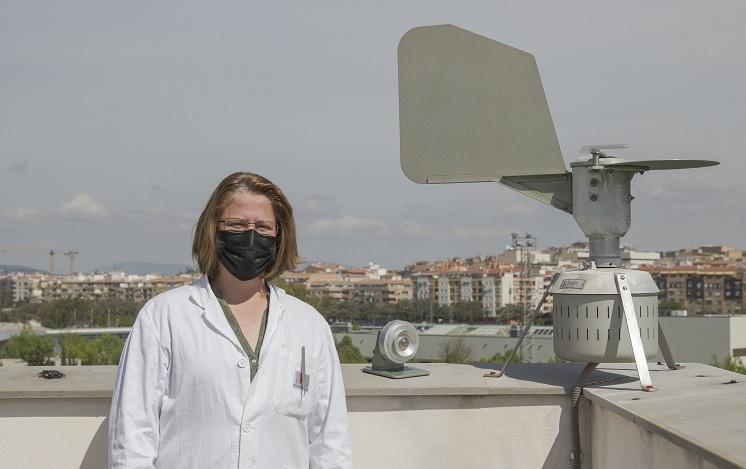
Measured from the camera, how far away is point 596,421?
320 cm

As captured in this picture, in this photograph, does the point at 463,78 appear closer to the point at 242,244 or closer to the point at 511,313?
the point at 242,244

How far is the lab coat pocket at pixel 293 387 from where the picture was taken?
6.71 ft

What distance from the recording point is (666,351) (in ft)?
11.3

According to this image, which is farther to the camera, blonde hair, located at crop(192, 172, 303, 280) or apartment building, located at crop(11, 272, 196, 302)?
apartment building, located at crop(11, 272, 196, 302)

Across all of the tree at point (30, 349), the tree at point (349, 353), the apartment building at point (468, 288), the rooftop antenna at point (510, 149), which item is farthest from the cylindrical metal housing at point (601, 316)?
the apartment building at point (468, 288)

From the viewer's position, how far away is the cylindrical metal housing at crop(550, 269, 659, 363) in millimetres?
3105

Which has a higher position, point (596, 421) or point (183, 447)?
point (183, 447)

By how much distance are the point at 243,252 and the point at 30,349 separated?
55559mm

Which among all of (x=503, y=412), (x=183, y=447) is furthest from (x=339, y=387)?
(x=503, y=412)

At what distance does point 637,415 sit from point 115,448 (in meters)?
1.75

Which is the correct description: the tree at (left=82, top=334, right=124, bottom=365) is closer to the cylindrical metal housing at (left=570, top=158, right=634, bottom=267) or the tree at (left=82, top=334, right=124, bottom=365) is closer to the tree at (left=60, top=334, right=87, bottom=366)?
the tree at (left=60, top=334, right=87, bottom=366)

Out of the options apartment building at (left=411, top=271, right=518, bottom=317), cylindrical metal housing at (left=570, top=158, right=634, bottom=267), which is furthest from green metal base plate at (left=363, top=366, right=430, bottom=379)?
apartment building at (left=411, top=271, right=518, bottom=317)

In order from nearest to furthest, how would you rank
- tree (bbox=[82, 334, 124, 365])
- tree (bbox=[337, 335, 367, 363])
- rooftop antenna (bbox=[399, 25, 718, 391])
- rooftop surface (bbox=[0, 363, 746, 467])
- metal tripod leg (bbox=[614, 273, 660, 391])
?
rooftop surface (bbox=[0, 363, 746, 467])
metal tripod leg (bbox=[614, 273, 660, 391])
rooftop antenna (bbox=[399, 25, 718, 391])
tree (bbox=[337, 335, 367, 363])
tree (bbox=[82, 334, 124, 365])

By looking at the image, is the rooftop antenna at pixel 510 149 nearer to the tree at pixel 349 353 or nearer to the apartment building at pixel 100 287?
the tree at pixel 349 353
